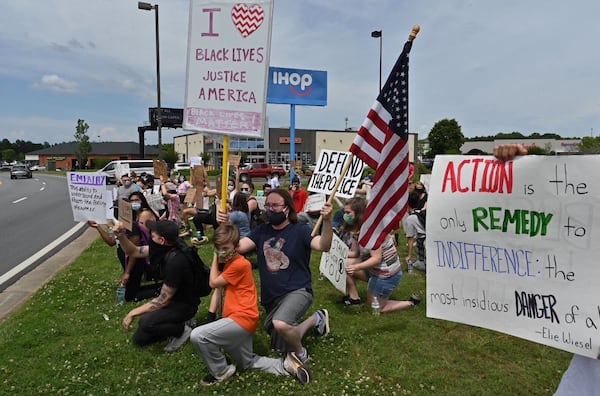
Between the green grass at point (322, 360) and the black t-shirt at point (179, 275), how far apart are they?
61 cm

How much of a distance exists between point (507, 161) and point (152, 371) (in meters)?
3.59

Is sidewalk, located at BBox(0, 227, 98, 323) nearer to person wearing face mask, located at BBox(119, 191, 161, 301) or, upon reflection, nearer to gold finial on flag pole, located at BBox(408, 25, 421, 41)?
person wearing face mask, located at BBox(119, 191, 161, 301)

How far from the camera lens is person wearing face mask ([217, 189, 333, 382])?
12.9 ft

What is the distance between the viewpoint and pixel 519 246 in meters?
2.74

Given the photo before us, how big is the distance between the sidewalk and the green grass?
62 centimetres

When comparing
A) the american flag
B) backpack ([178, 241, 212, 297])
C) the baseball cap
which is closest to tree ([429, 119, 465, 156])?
the american flag

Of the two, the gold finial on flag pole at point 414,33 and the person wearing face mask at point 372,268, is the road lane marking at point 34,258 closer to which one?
the person wearing face mask at point 372,268

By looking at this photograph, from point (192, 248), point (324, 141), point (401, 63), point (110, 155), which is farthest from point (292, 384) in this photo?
point (110, 155)

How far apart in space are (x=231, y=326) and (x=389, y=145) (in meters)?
2.21

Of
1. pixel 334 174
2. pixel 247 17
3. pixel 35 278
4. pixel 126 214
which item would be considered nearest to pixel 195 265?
pixel 126 214

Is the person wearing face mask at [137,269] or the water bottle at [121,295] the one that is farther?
the water bottle at [121,295]

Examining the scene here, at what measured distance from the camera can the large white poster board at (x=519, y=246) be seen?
96.8 inches

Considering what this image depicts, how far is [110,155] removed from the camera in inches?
3691

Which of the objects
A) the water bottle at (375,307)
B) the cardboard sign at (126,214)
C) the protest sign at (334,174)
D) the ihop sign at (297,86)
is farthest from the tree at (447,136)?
the cardboard sign at (126,214)
